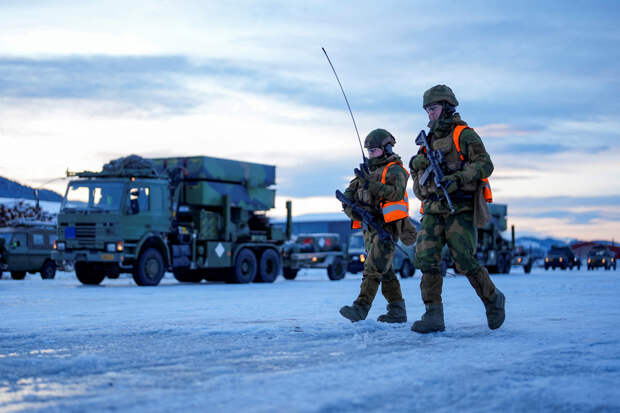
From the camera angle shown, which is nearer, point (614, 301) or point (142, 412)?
point (142, 412)

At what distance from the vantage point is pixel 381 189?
7574mm

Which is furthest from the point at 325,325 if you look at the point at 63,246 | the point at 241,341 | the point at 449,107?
the point at 63,246

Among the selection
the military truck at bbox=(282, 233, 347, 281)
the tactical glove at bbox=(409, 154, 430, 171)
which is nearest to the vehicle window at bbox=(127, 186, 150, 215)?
the military truck at bbox=(282, 233, 347, 281)

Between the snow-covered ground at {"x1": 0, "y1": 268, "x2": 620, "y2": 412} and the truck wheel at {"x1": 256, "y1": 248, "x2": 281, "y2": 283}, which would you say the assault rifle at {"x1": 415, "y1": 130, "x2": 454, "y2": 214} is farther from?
the truck wheel at {"x1": 256, "y1": 248, "x2": 281, "y2": 283}

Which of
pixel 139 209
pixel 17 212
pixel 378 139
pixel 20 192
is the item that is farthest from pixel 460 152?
pixel 17 212

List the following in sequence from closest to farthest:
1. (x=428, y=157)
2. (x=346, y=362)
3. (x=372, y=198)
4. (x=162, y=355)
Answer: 1. (x=346, y=362)
2. (x=162, y=355)
3. (x=428, y=157)
4. (x=372, y=198)

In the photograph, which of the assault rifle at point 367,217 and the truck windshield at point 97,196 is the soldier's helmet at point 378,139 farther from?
the truck windshield at point 97,196

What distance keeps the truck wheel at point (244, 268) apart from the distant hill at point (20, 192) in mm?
5226

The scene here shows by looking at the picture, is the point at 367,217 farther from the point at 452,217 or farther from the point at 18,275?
the point at 18,275

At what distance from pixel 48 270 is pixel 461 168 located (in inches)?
815

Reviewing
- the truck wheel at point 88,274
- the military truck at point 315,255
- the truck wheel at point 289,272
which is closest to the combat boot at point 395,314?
the truck wheel at point 88,274

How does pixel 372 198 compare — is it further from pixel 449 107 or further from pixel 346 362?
pixel 346 362

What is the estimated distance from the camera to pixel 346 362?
488cm

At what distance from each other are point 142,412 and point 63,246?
17197mm
